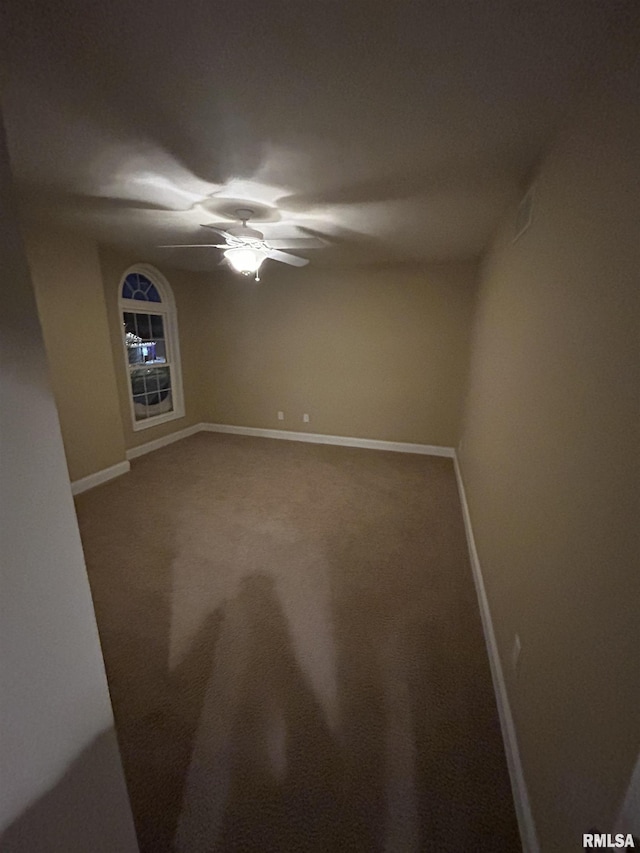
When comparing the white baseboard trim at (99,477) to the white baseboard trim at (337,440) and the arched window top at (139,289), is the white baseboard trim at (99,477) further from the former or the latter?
the arched window top at (139,289)

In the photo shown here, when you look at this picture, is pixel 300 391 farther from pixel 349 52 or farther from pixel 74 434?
pixel 349 52

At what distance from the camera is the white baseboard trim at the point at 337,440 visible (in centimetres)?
460

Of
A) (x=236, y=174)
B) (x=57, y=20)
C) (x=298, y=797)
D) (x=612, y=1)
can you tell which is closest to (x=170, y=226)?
(x=236, y=174)

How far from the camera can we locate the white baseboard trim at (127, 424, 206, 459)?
440 centimetres

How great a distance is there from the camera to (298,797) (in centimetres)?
122

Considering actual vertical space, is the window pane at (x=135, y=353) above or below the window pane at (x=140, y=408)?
above

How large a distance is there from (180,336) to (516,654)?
5005 millimetres

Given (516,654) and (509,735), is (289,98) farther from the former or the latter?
(509,735)

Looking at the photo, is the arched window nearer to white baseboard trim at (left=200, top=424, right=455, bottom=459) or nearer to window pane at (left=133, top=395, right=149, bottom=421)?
window pane at (left=133, top=395, right=149, bottom=421)

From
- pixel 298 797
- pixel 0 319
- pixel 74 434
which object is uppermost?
pixel 0 319

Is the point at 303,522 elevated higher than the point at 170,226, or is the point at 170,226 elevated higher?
the point at 170,226

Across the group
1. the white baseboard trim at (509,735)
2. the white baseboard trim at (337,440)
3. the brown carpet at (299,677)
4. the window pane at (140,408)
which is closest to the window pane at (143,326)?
the window pane at (140,408)

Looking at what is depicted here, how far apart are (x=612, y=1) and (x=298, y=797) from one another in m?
2.50

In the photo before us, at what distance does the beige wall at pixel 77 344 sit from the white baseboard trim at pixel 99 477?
0.17 feet
